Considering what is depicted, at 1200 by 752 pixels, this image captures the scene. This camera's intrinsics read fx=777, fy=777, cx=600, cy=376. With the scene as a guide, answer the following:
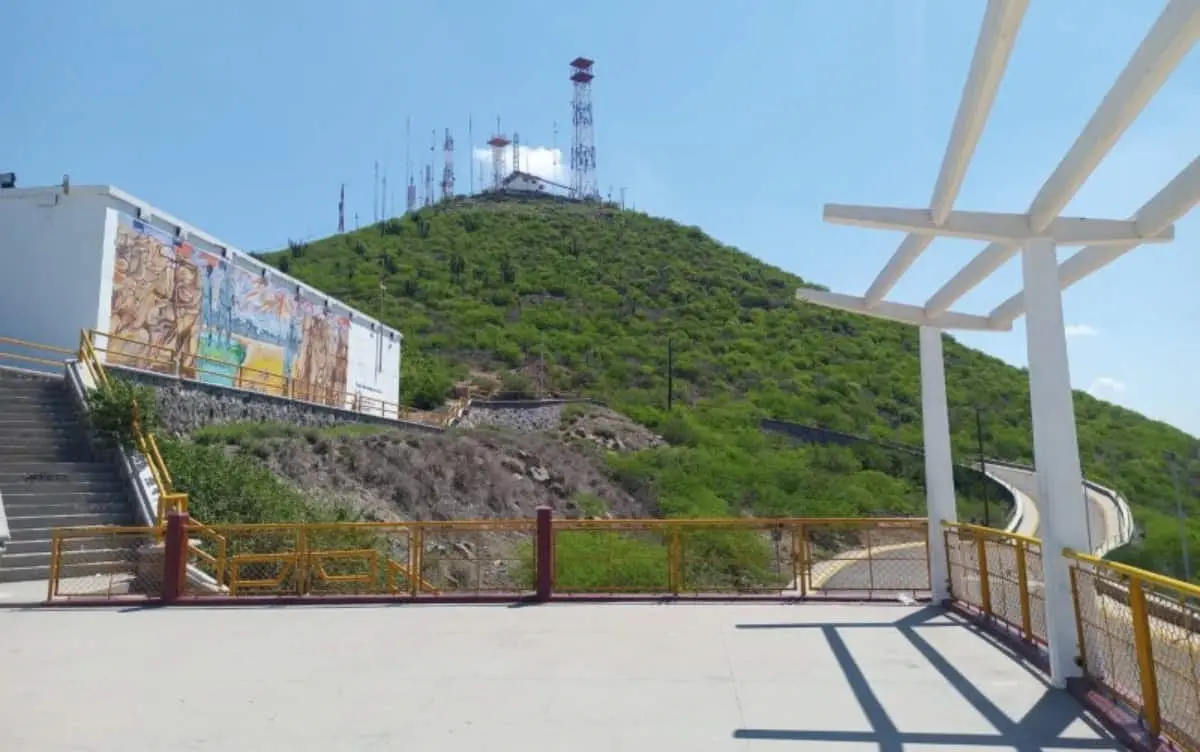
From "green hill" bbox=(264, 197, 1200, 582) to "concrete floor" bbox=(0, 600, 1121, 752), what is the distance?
69.9 ft

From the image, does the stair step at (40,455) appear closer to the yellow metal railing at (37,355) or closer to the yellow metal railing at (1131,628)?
the yellow metal railing at (37,355)

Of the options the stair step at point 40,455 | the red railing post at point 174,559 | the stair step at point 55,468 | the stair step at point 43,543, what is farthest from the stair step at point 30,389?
the red railing post at point 174,559

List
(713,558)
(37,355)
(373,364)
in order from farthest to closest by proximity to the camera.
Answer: (373,364), (37,355), (713,558)

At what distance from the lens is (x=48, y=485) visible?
49.2ft

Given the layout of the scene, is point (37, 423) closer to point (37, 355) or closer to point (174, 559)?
point (37, 355)

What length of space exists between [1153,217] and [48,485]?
17.8 m

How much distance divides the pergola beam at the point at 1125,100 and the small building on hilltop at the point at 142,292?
21.3 meters

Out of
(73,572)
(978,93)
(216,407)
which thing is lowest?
(73,572)

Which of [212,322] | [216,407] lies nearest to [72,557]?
[216,407]

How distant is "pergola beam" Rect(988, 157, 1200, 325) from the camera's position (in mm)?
5906

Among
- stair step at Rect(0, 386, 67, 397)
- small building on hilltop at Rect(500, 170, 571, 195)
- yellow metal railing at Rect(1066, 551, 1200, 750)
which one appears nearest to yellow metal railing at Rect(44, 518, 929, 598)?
yellow metal railing at Rect(1066, 551, 1200, 750)

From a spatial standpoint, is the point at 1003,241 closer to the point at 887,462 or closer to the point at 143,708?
the point at 143,708

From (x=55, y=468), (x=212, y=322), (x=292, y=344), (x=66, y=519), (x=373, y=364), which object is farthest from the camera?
(x=373, y=364)

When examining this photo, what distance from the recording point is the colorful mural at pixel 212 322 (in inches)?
837
